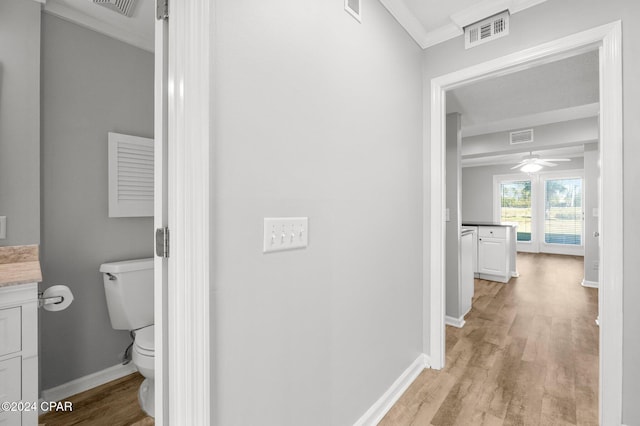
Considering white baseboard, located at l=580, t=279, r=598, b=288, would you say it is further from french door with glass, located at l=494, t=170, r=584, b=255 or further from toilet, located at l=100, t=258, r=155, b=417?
toilet, located at l=100, t=258, r=155, b=417

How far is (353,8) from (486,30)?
1.07 metres

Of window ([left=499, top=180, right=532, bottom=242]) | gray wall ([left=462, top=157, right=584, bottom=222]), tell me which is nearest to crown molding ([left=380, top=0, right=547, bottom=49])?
gray wall ([left=462, top=157, right=584, bottom=222])

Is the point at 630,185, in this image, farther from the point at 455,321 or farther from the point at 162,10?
the point at 162,10

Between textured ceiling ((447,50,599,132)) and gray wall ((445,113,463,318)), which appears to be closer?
textured ceiling ((447,50,599,132))

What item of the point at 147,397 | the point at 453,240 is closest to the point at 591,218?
the point at 453,240

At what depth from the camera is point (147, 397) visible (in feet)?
6.03

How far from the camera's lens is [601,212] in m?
1.62

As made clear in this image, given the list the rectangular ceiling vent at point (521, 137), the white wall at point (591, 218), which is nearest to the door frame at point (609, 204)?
the rectangular ceiling vent at point (521, 137)

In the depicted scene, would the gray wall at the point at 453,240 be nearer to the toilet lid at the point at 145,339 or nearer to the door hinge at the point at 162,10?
the toilet lid at the point at 145,339

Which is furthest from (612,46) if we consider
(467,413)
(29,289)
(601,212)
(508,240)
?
(508,240)

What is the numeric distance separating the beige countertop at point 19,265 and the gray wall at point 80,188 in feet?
0.76

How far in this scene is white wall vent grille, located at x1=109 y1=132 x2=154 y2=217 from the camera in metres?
2.12

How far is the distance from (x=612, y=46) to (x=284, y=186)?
189 centimetres

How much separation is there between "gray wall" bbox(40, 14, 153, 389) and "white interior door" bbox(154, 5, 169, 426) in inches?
58.9
